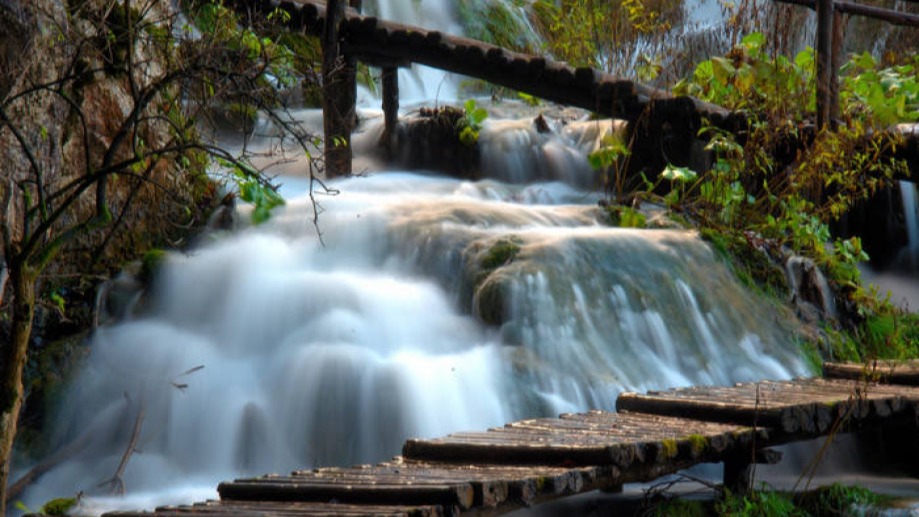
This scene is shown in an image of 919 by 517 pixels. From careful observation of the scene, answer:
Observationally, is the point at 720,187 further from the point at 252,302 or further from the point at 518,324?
the point at 252,302

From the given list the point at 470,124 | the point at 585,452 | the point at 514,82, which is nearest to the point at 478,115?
the point at 470,124

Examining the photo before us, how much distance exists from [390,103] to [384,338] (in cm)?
502

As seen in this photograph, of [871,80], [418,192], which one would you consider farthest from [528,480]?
[871,80]

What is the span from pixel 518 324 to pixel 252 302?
159 cm

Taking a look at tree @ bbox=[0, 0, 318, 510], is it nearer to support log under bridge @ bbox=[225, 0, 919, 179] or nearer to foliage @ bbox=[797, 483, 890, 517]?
support log under bridge @ bbox=[225, 0, 919, 179]

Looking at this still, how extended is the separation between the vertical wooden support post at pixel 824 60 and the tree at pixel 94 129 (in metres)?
4.43

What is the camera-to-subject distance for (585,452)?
3787mm

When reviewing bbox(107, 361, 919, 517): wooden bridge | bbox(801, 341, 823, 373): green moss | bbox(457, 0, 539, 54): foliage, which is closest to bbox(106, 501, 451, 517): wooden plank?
bbox(107, 361, 919, 517): wooden bridge

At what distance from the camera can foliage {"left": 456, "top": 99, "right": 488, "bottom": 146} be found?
1105 centimetres

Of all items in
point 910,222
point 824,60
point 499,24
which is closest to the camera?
point 824,60

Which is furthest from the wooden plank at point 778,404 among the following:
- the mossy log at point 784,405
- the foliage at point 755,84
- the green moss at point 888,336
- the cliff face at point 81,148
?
the foliage at point 755,84

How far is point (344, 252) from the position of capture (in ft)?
25.4

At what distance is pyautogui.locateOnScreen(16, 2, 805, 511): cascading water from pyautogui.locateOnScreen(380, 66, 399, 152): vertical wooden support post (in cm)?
263

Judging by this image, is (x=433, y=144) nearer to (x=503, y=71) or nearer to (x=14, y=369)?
(x=503, y=71)
